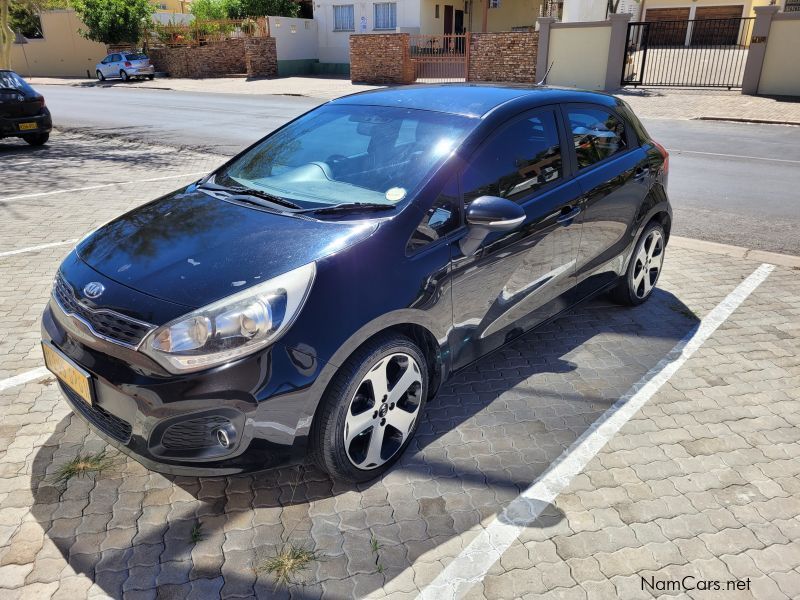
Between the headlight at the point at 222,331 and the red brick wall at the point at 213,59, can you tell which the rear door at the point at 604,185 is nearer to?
the headlight at the point at 222,331

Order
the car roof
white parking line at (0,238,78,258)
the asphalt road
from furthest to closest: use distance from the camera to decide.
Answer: the asphalt road → white parking line at (0,238,78,258) → the car roof

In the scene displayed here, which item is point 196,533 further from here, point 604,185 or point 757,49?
point 757,49

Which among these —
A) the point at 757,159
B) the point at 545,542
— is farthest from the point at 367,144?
the point at 757,159

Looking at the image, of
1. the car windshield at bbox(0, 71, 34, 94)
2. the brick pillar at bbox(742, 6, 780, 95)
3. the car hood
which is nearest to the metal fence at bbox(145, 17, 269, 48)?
the car windshield at bbox(0, 71, 34, 94)

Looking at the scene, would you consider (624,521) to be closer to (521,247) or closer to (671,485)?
(671,485)

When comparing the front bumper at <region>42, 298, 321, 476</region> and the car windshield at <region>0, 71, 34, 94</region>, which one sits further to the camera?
the car windshield at <region>0, 71, 34, 94</region>

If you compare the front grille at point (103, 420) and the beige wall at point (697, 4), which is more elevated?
the beige wall at point (697, 4)

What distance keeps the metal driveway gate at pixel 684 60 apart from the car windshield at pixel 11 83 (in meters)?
17.1

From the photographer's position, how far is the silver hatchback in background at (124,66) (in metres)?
34.1

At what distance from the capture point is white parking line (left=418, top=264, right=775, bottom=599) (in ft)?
8.10

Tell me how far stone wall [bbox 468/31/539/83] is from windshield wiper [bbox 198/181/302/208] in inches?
861

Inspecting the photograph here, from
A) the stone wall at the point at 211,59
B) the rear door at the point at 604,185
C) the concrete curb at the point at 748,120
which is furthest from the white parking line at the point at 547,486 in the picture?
the stone wall at the point at 211,59

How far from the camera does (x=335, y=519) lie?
9.07 feet

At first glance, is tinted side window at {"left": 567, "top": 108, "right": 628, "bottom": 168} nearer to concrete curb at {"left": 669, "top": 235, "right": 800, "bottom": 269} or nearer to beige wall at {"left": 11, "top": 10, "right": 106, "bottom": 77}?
concrete curb at {"left": 669, "top": 235, "right": 800, "bottom": 269}
